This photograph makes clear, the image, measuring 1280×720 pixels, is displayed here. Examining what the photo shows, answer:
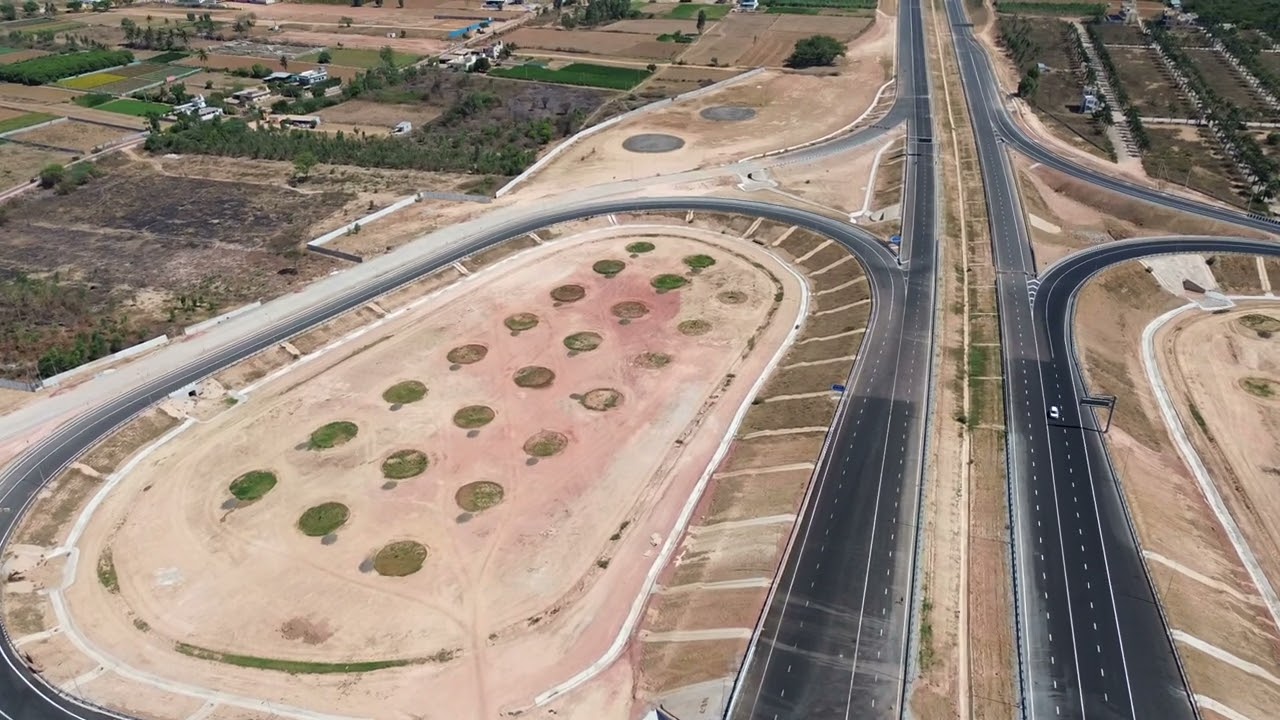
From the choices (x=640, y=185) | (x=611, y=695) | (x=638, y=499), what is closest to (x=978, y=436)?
(x=638, y=499)

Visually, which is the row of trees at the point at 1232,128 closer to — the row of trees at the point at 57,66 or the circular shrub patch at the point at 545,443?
the circular shrub patch at the point at 545,443

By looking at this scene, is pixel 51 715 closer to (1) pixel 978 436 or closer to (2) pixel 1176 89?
(1) pixel 978 436

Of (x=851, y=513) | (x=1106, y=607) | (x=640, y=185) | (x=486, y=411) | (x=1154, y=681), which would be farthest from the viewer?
(x=640, y=185)

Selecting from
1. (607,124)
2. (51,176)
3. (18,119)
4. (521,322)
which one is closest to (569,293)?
(521,322)

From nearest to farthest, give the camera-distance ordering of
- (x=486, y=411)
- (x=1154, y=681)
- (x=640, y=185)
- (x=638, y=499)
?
1. (x=1154, y=681)
2. (x=638, y=499)
3. (x=486, y=411)
4. (x=640, y=185)

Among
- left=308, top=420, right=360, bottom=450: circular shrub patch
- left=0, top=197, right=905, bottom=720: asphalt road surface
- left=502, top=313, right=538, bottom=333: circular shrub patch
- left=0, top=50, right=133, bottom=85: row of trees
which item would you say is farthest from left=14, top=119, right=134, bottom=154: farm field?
left=308, top=420, right=360, bottom=450: circular shrub patch

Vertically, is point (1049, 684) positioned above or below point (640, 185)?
below

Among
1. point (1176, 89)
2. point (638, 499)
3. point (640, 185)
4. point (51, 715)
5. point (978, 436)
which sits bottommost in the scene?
point (51, 715)

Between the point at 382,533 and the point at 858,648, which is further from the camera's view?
the point at 382,533
